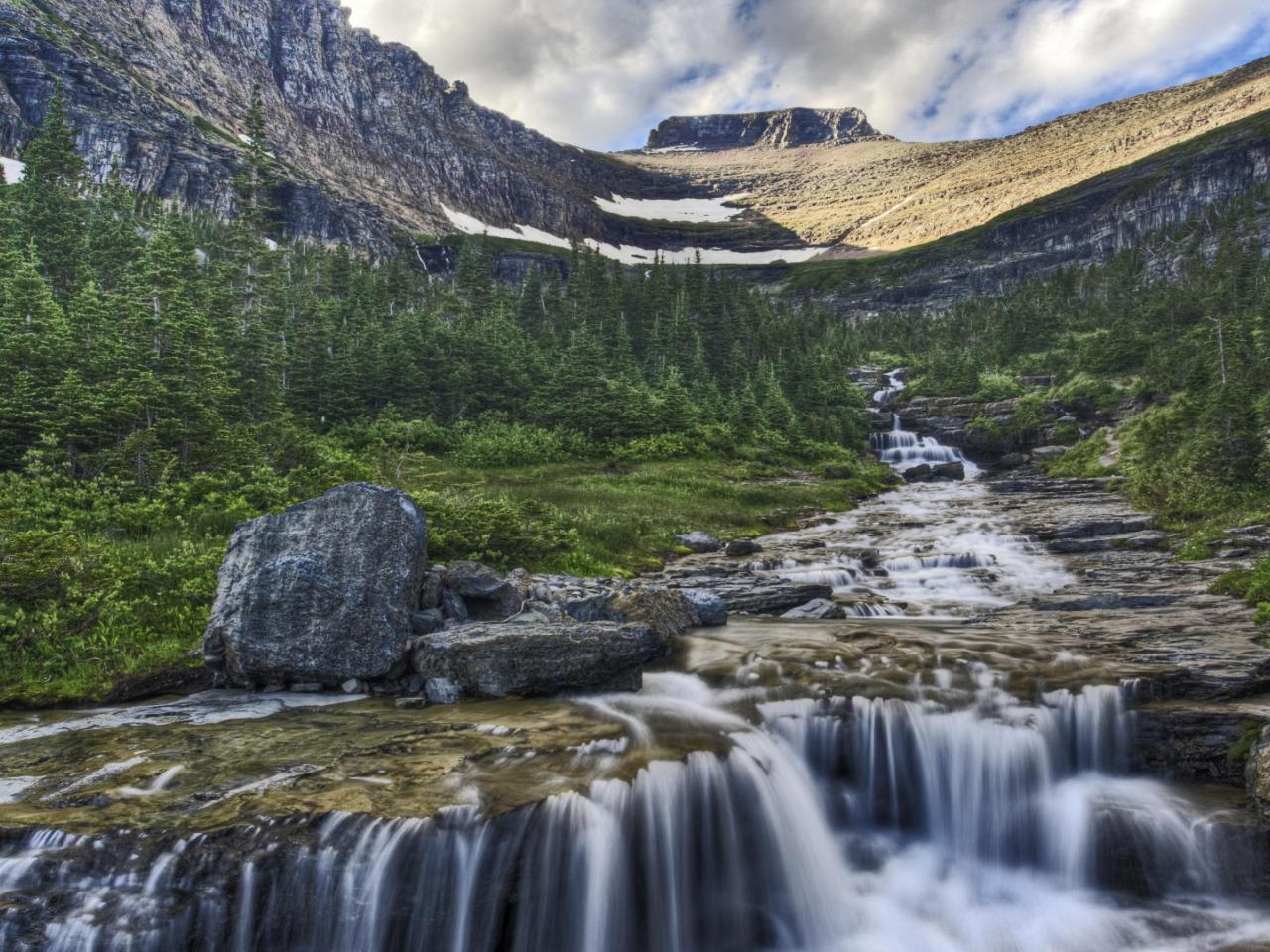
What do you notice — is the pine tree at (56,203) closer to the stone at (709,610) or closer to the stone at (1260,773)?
the stone at (709,610)

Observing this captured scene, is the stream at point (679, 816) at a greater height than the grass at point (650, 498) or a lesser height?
lesser

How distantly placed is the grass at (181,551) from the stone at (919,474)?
684 inches

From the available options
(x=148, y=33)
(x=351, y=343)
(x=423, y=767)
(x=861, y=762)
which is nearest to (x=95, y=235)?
(x=351, y=343)

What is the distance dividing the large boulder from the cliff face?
115393 mm

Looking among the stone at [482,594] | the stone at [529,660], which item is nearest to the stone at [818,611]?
the stone at [529,660]

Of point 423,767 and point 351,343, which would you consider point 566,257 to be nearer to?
point 351,343

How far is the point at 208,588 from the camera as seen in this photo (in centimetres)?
1220

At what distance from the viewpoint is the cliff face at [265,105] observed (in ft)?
327

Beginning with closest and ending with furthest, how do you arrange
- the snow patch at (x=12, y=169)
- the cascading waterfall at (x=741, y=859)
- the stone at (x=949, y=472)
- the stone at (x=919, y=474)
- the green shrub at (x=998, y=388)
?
1. the cascading waterfall at (x=741, y=859)
2. the stone at (x=949, y=472)
3. the stone at (x=919, y=474)
4. the green shrub at (x=998, y=388)
5. the snow patch at (x=12, y=169)

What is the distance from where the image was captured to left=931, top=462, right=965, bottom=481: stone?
4453 cm

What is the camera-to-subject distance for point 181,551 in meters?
13.3

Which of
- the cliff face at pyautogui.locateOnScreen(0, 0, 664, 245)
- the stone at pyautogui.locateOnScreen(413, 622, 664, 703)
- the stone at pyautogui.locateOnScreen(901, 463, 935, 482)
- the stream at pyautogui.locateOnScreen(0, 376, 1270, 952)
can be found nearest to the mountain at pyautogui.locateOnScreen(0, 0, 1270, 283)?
the cliff face at pyautogui.locateOnScreen(0, 0, 664, 245)

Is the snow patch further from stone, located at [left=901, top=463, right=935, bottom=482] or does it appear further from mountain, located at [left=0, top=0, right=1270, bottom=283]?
stone, located at [left=901, top=463, right=935, bottom=482]

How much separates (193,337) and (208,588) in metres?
15.6
